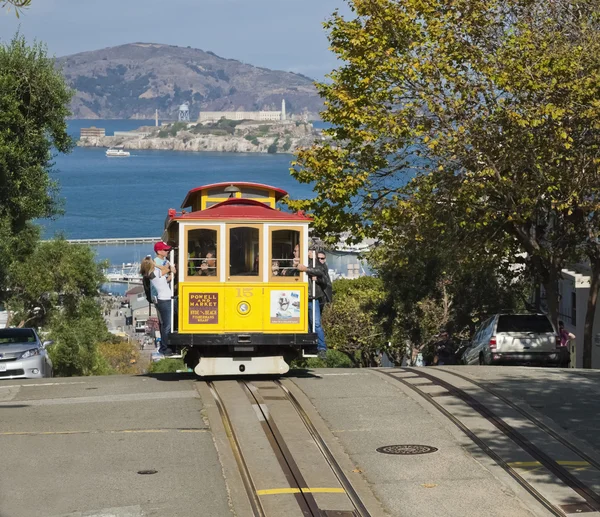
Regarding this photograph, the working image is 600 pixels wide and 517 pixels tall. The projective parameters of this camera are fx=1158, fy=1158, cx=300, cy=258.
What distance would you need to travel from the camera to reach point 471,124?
85.8 feet

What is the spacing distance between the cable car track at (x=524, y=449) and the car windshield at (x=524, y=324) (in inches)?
339

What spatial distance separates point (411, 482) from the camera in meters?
10.6

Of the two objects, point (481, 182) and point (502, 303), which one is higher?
point (481, 182)

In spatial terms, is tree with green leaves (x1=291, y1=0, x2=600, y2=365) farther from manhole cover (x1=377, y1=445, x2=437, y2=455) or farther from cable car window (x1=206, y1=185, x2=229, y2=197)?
manhole cover (x1=377, y1=445, x2=437, y2=455)

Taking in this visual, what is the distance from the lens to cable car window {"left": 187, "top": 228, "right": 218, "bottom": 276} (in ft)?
56.3

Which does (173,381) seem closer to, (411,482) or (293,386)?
(293,386)

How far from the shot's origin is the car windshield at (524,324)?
25.0m

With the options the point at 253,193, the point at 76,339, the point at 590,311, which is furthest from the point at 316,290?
the point at 76,339

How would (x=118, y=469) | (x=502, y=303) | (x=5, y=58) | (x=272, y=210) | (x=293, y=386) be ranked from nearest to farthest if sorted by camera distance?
(x=118, y=469) < (x=293, y=386) < (x=272, y=210) < (x=5, y=58) < (x=502, y=303)

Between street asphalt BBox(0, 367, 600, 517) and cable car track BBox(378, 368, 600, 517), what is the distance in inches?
4.6

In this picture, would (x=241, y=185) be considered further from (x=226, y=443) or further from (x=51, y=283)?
(x=51, y=283)

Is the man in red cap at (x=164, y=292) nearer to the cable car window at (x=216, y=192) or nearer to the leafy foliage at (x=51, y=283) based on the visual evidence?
the cable car window at (x=216, y=192)

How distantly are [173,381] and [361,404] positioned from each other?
13.3ft

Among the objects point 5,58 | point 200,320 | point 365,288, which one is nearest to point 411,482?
point 200,320
